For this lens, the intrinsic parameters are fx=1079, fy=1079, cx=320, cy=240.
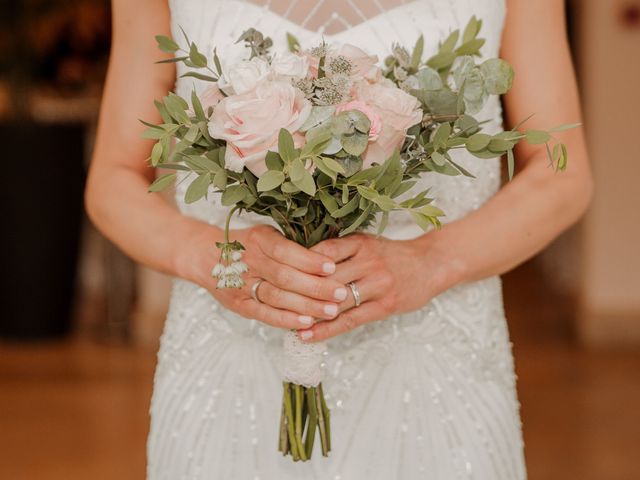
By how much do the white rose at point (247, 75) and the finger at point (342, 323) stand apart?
1.31ft

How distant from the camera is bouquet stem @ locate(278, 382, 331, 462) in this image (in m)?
1.76

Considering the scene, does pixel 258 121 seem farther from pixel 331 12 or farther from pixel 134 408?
pixel 134 408

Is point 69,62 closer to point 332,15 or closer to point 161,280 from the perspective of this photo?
point 161,280

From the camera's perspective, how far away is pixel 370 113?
150 cm

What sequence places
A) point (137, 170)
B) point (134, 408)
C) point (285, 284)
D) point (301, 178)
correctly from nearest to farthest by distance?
1. point (301, 178)
2. point (285, 284)
3. point (137, 170)
4. point (134, 408)

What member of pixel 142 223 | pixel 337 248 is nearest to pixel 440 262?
pixel 337 248

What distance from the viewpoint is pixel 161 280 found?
654cm

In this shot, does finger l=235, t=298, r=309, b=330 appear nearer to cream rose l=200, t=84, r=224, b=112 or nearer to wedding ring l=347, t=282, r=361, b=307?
wedding ring l=347, t=282, r=361, b=307

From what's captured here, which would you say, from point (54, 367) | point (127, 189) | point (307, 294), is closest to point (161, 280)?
point (54, 367)

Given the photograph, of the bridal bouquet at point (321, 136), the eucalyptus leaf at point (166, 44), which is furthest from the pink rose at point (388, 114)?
the eucalyptus leaf at point (166, 44)

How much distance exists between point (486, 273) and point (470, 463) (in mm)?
344

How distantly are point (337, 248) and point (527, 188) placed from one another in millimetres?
488

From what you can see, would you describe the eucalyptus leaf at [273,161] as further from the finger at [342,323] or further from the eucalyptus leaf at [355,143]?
the finger at [342,323]

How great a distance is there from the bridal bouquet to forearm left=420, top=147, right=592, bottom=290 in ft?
0.89
